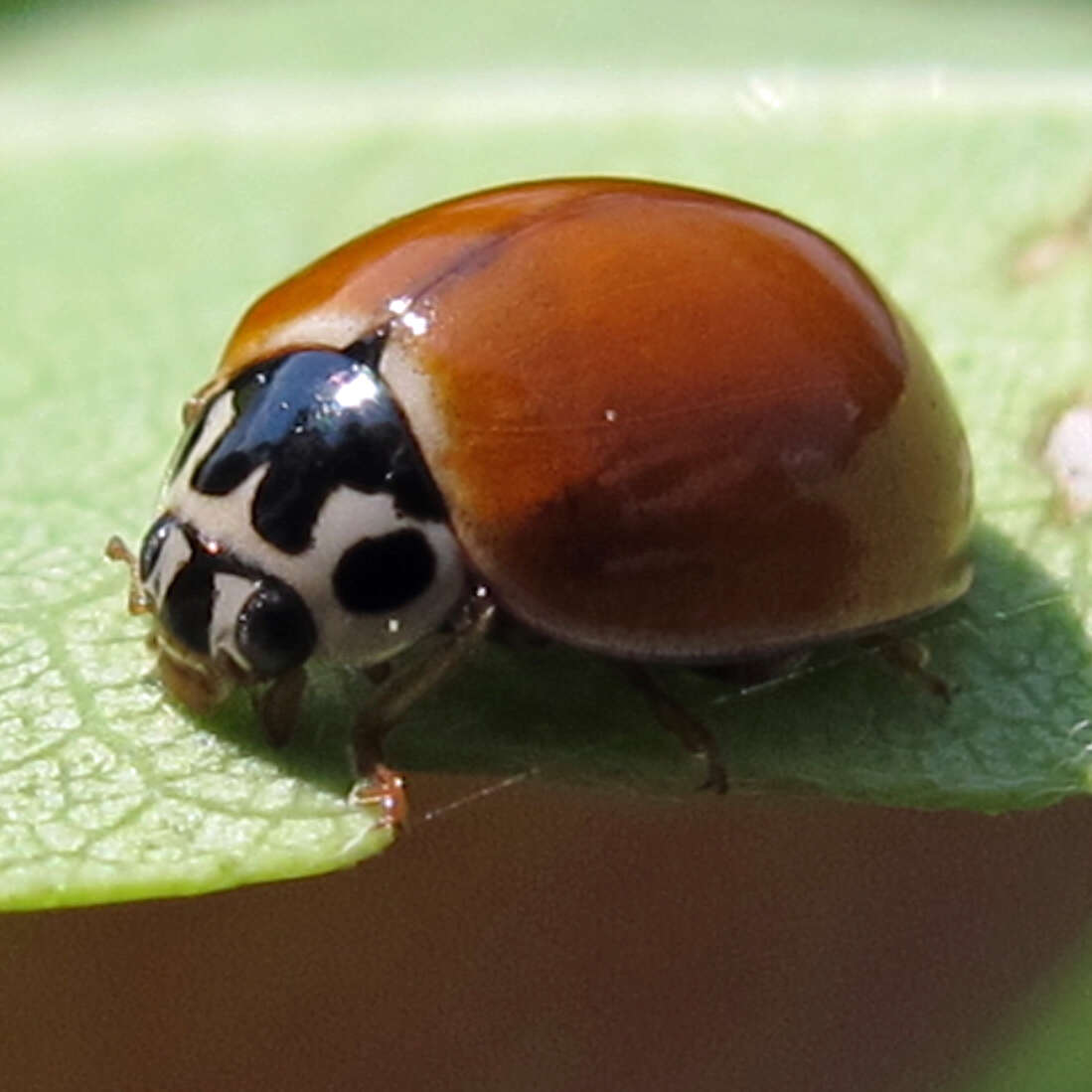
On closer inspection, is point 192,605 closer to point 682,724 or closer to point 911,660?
point 682,724

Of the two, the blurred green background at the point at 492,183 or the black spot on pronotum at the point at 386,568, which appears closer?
the black spot on pronotum at the point at 386,568

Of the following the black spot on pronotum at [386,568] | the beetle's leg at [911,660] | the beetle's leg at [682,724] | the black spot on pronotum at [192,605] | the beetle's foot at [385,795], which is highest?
the black spot on pronotum at [386,568]

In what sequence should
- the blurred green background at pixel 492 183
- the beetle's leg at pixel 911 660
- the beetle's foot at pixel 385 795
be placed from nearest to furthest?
the beetle's foot at pixel 385 795
the beetle's leg at pixel 911 660
the blurred green background at pixel 492 183

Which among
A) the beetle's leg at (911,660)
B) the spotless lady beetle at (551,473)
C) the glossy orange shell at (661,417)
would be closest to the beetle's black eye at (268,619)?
the spotless lady beetle at (551,473)

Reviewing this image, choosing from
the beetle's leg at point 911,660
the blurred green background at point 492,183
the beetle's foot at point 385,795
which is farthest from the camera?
the blurred green background at point 492,183

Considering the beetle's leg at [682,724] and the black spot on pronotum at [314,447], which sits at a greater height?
the black spot on pronotum at [314,447]

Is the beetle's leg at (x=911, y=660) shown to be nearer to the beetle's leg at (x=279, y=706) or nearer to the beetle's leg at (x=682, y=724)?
the beetle's leg at (x=682, y=724)

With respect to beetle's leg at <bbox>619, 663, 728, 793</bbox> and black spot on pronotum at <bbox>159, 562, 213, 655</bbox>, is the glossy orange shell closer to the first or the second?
beetle's leg at <bbox>619, 663, 728, 793</bbox>
